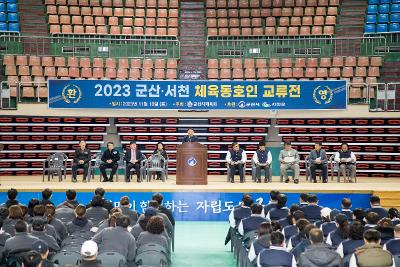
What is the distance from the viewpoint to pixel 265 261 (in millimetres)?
7434

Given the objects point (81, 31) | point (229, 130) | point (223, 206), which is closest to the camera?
point (223, 206)

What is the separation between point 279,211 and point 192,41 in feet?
50.8

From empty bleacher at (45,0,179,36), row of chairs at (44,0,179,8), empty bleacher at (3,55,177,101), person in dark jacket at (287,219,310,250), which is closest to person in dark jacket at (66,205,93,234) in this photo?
person in dark jacket at (287,219,310,250)

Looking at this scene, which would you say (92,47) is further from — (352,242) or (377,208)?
(352,242)

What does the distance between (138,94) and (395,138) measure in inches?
355

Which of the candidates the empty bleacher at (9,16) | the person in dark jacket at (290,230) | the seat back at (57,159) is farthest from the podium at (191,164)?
the empty bleacher at (9,16)

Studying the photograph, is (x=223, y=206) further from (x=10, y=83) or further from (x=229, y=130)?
(x=10, y=83)

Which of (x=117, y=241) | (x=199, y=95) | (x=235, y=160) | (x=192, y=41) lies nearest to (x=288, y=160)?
(x=235, y=160)

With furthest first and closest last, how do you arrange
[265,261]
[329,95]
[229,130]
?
[229,130] < [329,95] < [265,261]

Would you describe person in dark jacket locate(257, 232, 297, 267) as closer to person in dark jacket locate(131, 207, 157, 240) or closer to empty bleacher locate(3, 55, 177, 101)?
person in dark jacket locate(131, 207, 157, 240)

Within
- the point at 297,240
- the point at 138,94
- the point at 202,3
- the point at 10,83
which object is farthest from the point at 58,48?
the point at 297,240

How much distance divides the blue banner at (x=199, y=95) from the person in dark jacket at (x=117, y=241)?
12.8 metres

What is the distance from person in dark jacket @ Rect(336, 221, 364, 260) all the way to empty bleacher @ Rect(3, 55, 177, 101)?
1561 cm

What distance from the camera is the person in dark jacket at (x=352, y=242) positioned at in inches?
324
